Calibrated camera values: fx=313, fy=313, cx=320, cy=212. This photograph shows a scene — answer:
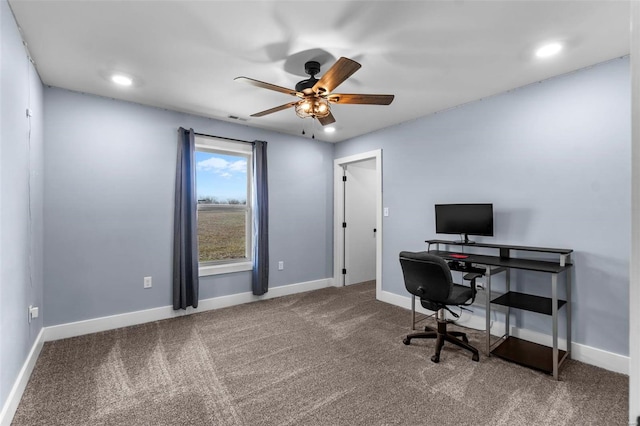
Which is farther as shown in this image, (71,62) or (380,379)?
(71,62)

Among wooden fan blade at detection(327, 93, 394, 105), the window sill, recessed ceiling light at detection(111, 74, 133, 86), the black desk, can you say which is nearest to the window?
the window sill

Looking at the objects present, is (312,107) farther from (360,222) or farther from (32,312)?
(360,222)

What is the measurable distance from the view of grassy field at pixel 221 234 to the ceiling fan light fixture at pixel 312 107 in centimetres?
217

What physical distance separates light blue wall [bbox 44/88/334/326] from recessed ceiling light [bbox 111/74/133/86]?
1.74ft

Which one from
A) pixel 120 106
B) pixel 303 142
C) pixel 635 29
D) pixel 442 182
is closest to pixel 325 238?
pixel 303 142

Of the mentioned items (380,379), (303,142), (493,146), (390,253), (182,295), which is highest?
(303,142)

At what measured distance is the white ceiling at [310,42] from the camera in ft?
6.55

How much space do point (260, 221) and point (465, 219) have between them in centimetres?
262

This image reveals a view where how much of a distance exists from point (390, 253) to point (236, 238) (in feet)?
7.30

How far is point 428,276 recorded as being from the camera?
2709 mm

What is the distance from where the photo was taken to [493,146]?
3320mm

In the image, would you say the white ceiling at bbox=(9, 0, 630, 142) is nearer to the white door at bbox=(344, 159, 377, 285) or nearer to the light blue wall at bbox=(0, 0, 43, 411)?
the light blue wall at bbox=(0, 0, 43, 411)

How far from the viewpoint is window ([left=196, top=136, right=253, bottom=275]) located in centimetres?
418

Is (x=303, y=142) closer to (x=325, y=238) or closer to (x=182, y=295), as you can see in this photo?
(x=325, y=238)
